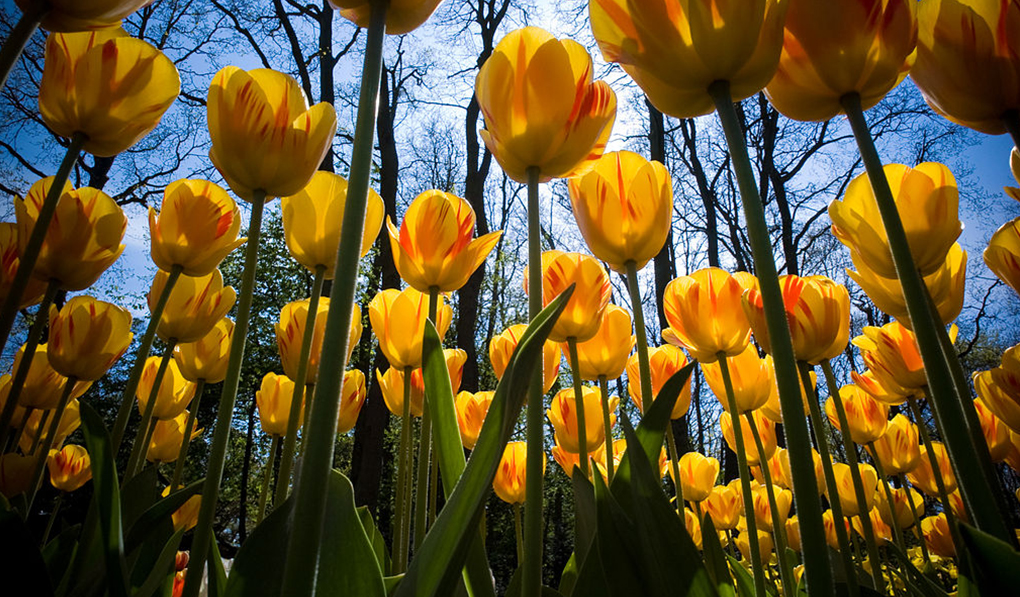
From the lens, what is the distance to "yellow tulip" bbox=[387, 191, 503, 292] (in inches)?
40.2

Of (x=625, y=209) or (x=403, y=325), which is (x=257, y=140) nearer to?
(x=403, y=325)

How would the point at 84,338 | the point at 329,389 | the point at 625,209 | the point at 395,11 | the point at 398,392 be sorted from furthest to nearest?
the point at 398,392
the point at 84,338
the point at 625,209
the point at 395,11
the point at 329,389

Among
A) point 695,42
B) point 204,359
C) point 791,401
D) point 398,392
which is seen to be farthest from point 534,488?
point 204,359

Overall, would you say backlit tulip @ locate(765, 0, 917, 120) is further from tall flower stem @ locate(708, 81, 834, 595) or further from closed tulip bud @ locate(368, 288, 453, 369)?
closed tulip bud @ locate(368, 288, 453, 369)

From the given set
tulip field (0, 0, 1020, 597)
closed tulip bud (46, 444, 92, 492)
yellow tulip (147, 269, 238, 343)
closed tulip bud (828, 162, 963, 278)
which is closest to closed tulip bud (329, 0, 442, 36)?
tulip field (0, 0, 1020, 597)

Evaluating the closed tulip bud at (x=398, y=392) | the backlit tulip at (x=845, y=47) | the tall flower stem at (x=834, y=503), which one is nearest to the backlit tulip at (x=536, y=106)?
the backlit tulip at (x=845, y=47)

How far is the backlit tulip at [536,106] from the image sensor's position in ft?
2.37

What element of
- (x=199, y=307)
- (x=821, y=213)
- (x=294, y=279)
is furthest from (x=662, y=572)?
(x=294, y=279)

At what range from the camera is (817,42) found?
0.57 m

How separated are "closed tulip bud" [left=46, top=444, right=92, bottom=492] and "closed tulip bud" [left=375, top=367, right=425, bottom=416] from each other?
1.23 m

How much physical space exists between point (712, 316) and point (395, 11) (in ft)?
2.62

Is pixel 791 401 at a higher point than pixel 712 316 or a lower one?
lower

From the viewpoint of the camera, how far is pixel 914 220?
2.75 feet

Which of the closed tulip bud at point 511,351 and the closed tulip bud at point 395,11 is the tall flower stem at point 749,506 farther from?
the closed tulip bud at point 395,11
